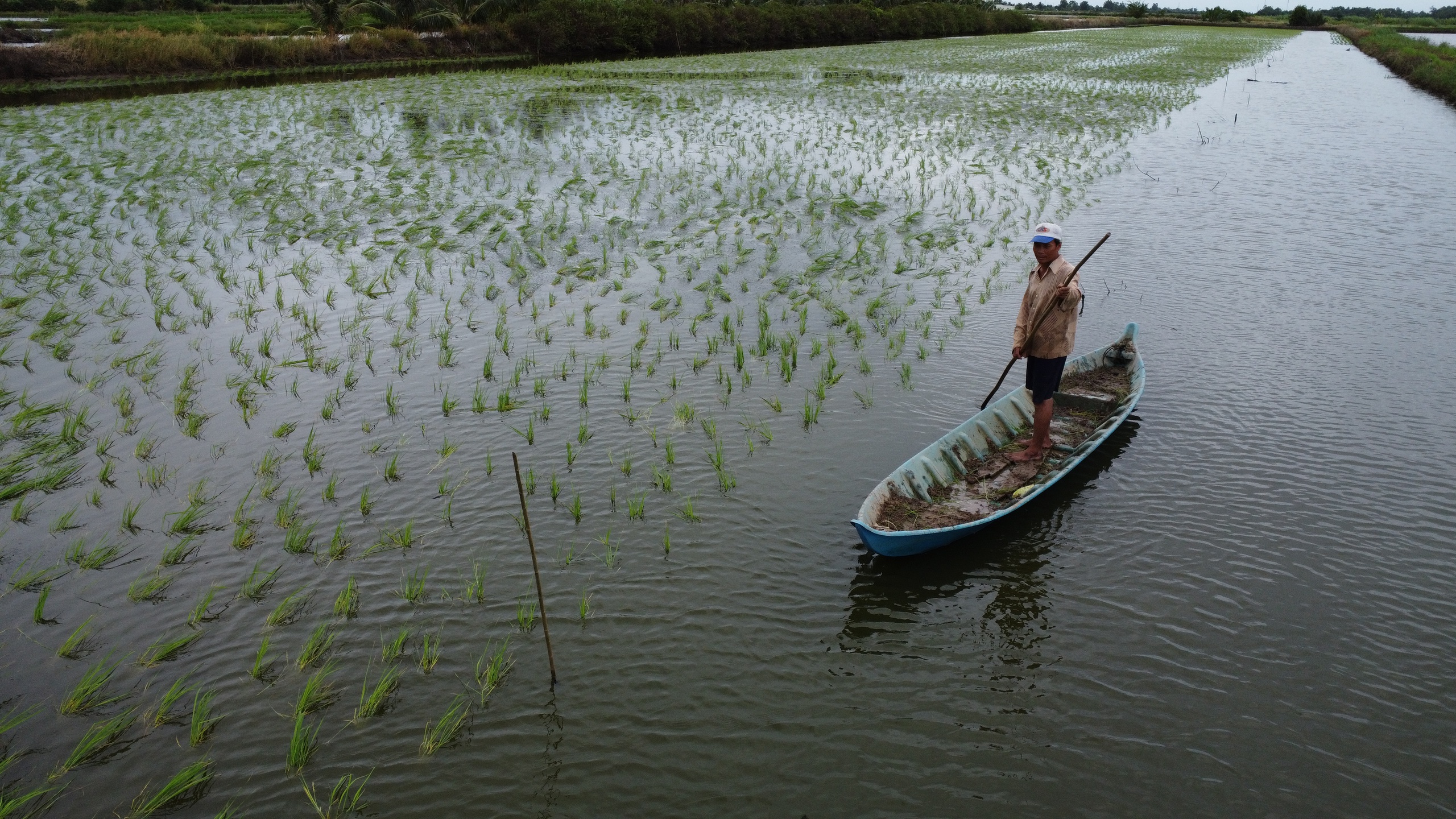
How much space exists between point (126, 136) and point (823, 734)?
21035mm

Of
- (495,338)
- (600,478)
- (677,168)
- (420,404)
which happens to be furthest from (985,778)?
(677,168)

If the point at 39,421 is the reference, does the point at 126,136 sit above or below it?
above

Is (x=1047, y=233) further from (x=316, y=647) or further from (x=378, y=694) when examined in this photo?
(x=316, y=647)

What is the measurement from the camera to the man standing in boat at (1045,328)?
5930 millimetres

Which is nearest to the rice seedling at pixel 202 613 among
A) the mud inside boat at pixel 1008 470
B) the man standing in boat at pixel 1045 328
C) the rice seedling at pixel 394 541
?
the rice seedling at pixel 394 541

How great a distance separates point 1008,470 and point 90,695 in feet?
18.5

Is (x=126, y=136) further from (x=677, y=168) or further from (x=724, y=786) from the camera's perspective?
(x=724, y=786)

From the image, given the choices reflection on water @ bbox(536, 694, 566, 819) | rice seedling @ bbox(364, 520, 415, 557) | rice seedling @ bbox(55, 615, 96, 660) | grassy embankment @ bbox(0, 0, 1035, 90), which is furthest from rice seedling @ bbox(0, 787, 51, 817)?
grassy embankment @ bbox(0, 0, 1035, 90)

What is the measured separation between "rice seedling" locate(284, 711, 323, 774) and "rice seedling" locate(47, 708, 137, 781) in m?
0.80

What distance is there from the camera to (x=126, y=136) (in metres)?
18.2

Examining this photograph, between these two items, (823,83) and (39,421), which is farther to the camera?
(823,83)

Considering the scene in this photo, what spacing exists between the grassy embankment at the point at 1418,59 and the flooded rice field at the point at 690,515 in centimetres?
2187

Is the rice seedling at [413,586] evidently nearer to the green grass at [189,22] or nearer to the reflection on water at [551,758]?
the reflection on water at [551,758]

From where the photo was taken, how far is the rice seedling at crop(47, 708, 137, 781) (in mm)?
3697
